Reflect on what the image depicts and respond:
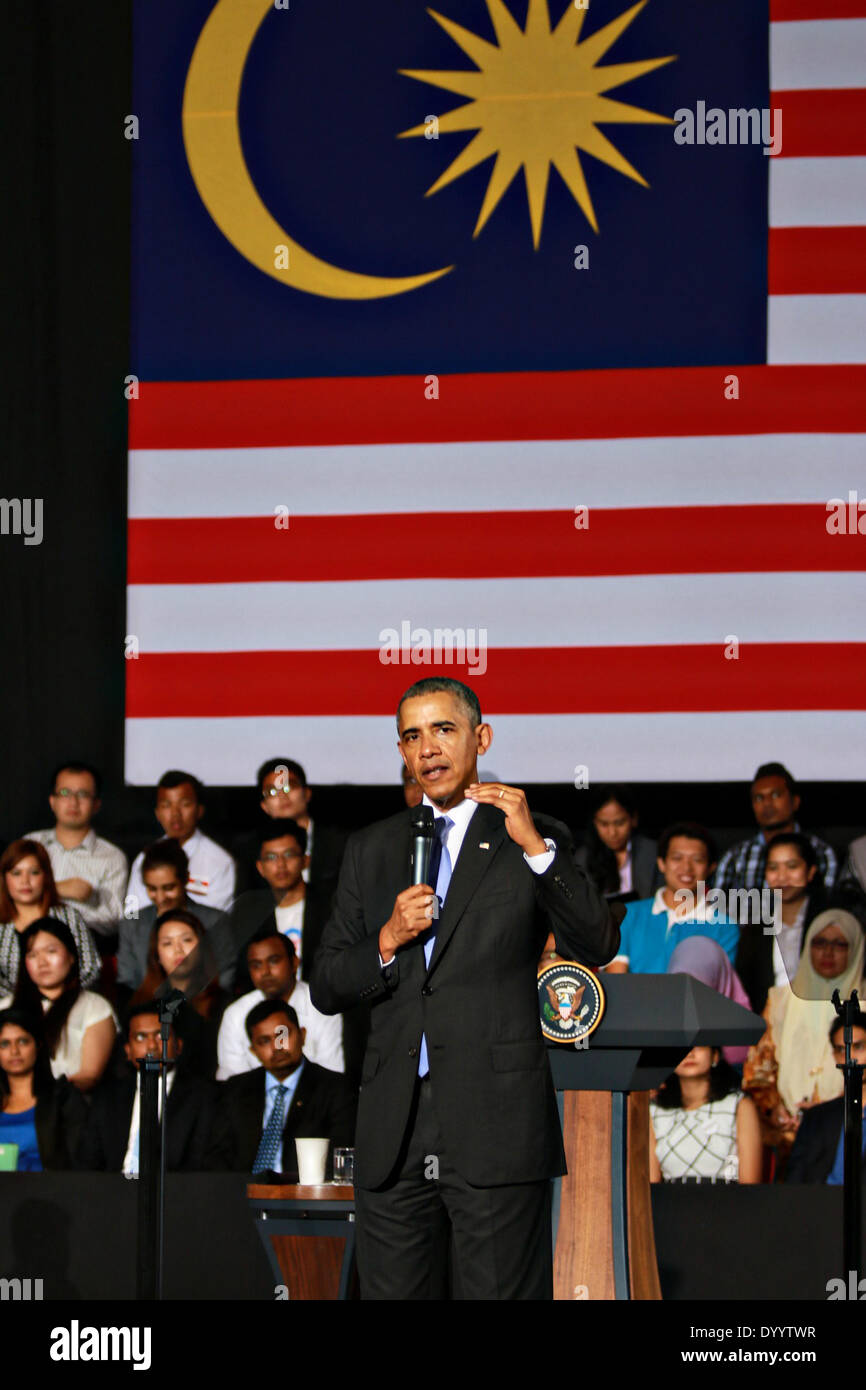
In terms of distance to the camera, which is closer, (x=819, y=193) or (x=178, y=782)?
(x=178, y=782)

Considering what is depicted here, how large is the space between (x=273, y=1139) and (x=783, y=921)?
160 centimetres

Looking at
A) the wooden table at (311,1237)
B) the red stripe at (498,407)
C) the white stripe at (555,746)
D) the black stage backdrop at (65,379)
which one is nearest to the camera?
the wooden table at (311,1237)

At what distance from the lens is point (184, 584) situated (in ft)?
19.6

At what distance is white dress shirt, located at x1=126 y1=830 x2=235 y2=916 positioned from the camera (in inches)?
203

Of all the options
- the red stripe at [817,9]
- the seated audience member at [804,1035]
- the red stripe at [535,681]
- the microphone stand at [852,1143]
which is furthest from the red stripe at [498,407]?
the microphone stand at [852,1143]

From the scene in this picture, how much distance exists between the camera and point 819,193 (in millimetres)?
5840

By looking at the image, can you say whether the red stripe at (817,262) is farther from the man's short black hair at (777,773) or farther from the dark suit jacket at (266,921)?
the dark suit jacket at (266,921)

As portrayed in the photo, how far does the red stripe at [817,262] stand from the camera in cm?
584

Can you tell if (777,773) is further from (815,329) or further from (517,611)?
(815,329)

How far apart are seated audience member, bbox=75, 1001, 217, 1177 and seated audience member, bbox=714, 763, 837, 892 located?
1.65 metres

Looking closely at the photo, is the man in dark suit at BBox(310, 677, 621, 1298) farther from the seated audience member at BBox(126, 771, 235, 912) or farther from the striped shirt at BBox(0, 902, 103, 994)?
the seated audience member at BBox(126, 771, 235, 912)

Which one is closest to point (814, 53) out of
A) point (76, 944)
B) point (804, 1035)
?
point (804, 1035)

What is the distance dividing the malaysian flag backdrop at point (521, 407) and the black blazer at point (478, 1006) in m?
3.42
